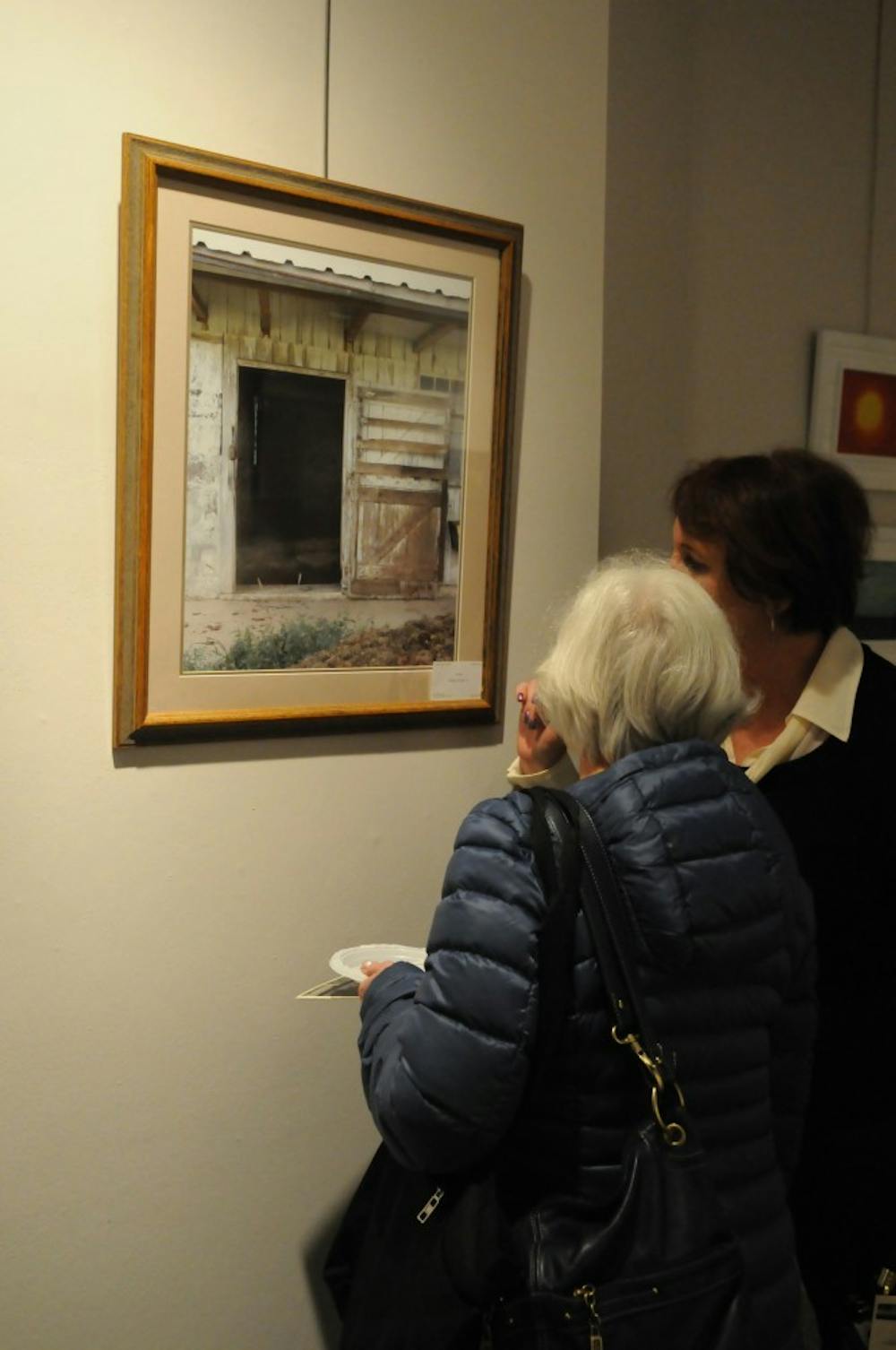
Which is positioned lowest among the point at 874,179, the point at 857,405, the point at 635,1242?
the point at 635,1242

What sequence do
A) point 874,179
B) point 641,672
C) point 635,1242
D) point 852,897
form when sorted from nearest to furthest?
point 635,1242 < point 641,672 < point 852,897 < point 874,179

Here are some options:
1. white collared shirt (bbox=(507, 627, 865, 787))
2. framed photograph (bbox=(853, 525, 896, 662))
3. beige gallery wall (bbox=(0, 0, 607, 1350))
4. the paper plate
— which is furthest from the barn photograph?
framed photograph (bbox=(853, 525, 896, 662))

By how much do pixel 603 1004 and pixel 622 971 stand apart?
4 centimetres

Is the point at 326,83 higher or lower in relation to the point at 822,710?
higher

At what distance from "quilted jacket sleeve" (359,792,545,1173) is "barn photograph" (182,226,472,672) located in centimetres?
56

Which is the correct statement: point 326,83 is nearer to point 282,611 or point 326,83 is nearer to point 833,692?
point 282,611

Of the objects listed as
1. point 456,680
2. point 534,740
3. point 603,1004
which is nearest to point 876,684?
point 534,740

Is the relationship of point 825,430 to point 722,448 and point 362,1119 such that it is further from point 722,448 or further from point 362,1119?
point 362,1119

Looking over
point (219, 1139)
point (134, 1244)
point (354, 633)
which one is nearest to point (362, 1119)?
point (219, 1139)

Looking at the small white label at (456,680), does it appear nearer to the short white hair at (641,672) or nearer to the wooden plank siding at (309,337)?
the wooden plank siding at (309,337)

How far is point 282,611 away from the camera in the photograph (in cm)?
147

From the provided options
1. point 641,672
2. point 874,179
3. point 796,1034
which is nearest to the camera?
point 641,672

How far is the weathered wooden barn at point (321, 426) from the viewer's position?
1.39 m

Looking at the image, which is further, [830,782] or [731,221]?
[731,221]
